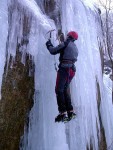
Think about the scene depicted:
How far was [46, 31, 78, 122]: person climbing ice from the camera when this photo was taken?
4977mm

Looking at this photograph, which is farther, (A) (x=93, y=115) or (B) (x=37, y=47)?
(A) (x=93, y=115)

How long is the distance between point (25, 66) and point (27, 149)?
150 centimetres

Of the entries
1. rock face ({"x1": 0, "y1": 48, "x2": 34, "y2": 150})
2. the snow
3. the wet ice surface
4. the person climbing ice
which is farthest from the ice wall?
the snow

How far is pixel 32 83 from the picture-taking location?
5.51m

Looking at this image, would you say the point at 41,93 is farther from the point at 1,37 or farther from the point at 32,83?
the point at 1,37

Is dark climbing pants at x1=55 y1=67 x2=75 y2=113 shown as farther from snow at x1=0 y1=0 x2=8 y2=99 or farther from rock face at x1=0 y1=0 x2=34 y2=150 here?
snow at x1=0 y1=0 x2=8 y2=99

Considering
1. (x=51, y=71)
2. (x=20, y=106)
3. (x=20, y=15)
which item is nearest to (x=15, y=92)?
(x=20, y=106)

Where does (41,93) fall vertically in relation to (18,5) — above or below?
below

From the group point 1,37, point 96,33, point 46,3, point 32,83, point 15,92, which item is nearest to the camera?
point 1,37

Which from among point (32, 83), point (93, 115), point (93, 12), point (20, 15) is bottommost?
point (93, 115)

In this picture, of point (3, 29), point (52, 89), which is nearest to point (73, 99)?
point (52, 89)

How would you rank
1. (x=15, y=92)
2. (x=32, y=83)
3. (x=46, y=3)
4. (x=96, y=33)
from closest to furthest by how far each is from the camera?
1. (x=15, y=92)
2. (x=32, y=83)
3. (x=46, y=3)
4. (x=96, y=33)

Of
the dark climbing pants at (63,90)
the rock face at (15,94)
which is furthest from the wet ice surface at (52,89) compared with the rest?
the dark climbing pants at (63,90)

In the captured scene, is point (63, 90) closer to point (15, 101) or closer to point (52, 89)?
point (52, 89)
